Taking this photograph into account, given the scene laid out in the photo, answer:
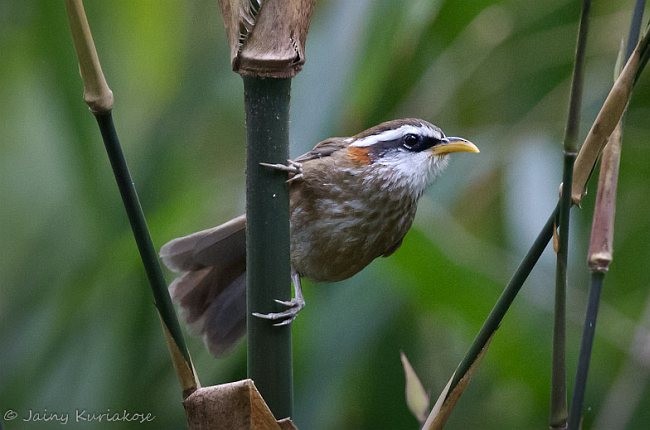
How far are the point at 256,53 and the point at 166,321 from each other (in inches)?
15.5

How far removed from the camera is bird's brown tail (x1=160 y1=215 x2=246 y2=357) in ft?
8.37

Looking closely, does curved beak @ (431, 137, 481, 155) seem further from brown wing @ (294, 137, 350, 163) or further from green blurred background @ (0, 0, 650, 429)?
green blurred background @ (0, 0, 650, 429)

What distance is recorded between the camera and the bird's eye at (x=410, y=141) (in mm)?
2410

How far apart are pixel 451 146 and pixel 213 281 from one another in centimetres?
76

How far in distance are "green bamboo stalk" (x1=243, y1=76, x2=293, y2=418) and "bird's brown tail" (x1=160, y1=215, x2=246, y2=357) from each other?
1.10 m

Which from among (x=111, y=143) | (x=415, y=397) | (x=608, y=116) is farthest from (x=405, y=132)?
(x=111, y=143)

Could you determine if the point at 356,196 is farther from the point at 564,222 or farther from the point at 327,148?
the point at 564,222

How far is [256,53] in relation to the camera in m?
1.36

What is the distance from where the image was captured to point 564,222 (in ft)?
4.32

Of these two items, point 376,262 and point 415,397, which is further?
point 376,262

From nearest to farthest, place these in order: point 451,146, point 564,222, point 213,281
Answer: point 564,222, point 451,146, point 213,281

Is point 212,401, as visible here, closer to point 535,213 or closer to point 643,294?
point 535,213

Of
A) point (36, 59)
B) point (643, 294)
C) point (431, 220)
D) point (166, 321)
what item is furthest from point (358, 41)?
point (166, 321)

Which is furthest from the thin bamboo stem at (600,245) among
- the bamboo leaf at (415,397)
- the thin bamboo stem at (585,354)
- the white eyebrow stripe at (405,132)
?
the white eyebrow stripe at (405,132)
